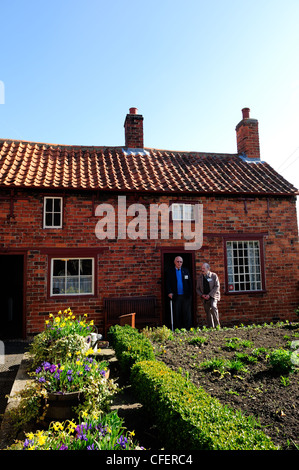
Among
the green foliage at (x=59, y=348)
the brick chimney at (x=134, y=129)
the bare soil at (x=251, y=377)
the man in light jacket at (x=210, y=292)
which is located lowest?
the bare soil at (x=251, y=377)

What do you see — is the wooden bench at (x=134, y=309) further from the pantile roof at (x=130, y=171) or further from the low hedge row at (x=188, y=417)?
the low hedge row at (x=188, y=417)

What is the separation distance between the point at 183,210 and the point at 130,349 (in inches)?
243

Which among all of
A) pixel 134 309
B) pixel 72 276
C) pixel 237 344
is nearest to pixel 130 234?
pixel 72 276

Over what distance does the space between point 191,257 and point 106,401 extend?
23.9 ft

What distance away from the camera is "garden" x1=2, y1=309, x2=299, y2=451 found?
9.57 ft

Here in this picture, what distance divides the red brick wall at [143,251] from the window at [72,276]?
23cm

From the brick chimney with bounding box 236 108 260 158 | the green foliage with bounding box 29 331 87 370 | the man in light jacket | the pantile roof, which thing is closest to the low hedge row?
the green foliage with bounding box 29 331 87 370

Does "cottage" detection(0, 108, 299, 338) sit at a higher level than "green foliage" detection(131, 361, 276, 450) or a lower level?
higher

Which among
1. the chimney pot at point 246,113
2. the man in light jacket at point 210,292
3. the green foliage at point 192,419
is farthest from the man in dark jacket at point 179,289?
the chimney pot at point 246,113

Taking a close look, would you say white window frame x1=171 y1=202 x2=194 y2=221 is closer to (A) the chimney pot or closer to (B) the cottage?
(B) the cottage

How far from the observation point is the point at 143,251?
34.8 feet

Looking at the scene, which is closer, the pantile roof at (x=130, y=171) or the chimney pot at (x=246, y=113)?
the pantile roof at (x=130, y=171)

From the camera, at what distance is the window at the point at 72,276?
10.1 m

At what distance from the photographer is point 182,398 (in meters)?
3.62
